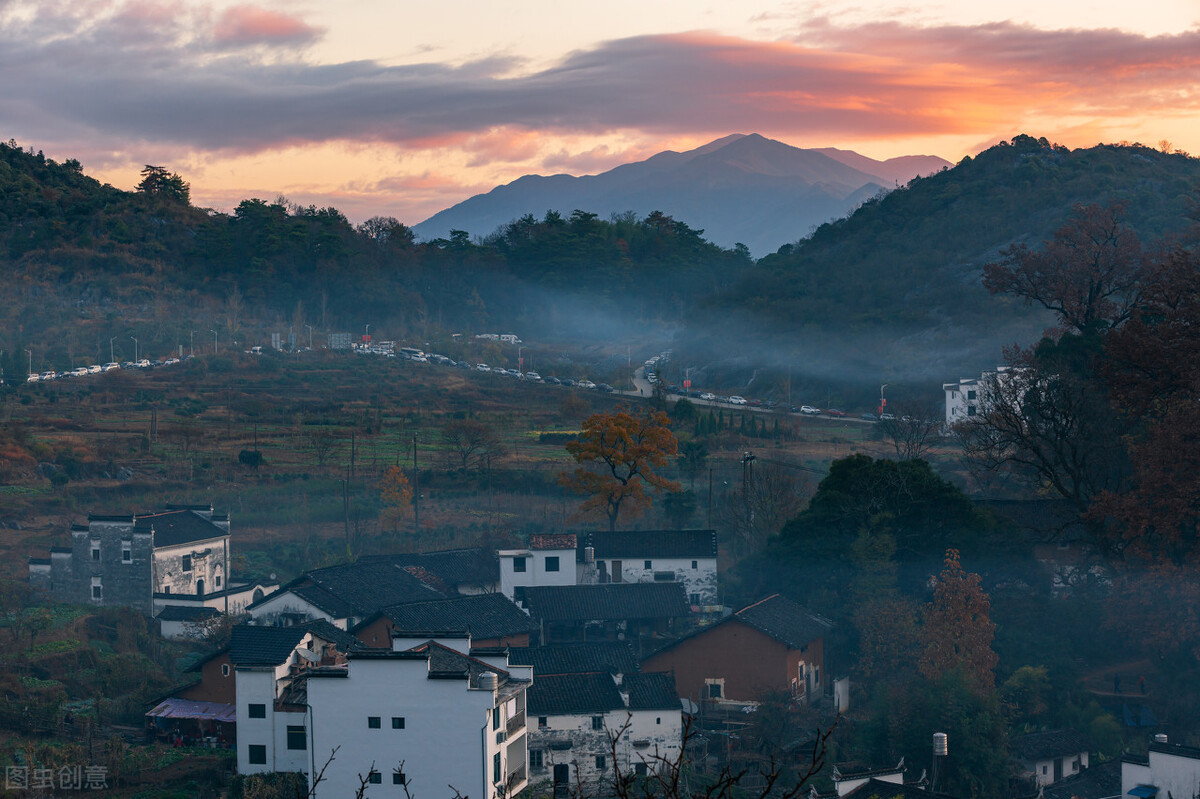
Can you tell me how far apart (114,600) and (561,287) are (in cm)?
5458

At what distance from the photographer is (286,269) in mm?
72062

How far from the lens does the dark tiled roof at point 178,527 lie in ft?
83.3

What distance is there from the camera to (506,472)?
34.9 metres

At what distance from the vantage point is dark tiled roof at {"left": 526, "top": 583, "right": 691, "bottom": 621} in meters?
23.8

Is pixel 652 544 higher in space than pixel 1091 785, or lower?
higher

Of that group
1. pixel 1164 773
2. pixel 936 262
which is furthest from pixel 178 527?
pixel 936 262

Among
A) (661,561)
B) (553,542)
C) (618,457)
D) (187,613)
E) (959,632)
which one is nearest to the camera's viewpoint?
(959,632)

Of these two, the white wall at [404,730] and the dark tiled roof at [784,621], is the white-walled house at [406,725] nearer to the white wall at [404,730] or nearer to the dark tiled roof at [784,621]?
the white wall at [404,730]

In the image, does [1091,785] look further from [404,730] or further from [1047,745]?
[404,730]

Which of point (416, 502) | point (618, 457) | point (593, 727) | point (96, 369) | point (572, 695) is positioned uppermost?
point (96, 369)

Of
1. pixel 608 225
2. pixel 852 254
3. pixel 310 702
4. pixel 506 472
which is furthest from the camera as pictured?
pixel 608 225

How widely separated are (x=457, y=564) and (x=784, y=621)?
26.0 ft

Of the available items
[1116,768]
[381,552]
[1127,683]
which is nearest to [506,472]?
[381,552]

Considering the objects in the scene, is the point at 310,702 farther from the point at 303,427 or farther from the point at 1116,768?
the point at 303,427
